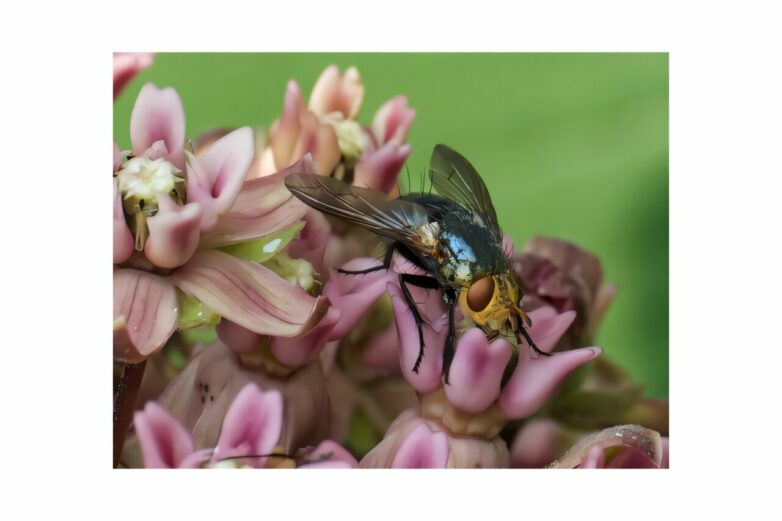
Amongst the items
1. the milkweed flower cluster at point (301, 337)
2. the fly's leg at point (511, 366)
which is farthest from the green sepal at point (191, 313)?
the fly's leg at point (511, 366)

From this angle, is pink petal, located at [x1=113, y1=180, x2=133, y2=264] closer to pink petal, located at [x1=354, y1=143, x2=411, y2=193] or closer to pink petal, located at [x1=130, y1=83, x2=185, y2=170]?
pink petal, located at [x1=130, y1=83, x2=185, y2=170]

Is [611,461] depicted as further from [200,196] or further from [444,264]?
[200,196]

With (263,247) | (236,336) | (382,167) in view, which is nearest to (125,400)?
(236,336)

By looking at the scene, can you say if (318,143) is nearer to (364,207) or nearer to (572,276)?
(364,207)

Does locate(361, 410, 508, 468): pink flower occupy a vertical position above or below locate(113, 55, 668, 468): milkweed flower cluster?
below

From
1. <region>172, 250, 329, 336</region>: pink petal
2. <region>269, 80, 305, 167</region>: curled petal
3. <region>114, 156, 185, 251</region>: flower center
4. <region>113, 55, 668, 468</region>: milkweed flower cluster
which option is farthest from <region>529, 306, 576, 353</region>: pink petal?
<region>114, 156, 185, 251</region>: flower center

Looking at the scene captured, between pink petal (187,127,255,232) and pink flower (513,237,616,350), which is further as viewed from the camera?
pink flower (513,237,616,350)

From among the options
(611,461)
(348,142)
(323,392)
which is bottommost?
(611,461)

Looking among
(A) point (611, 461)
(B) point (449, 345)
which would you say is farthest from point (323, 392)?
(A) point (611, 461)
